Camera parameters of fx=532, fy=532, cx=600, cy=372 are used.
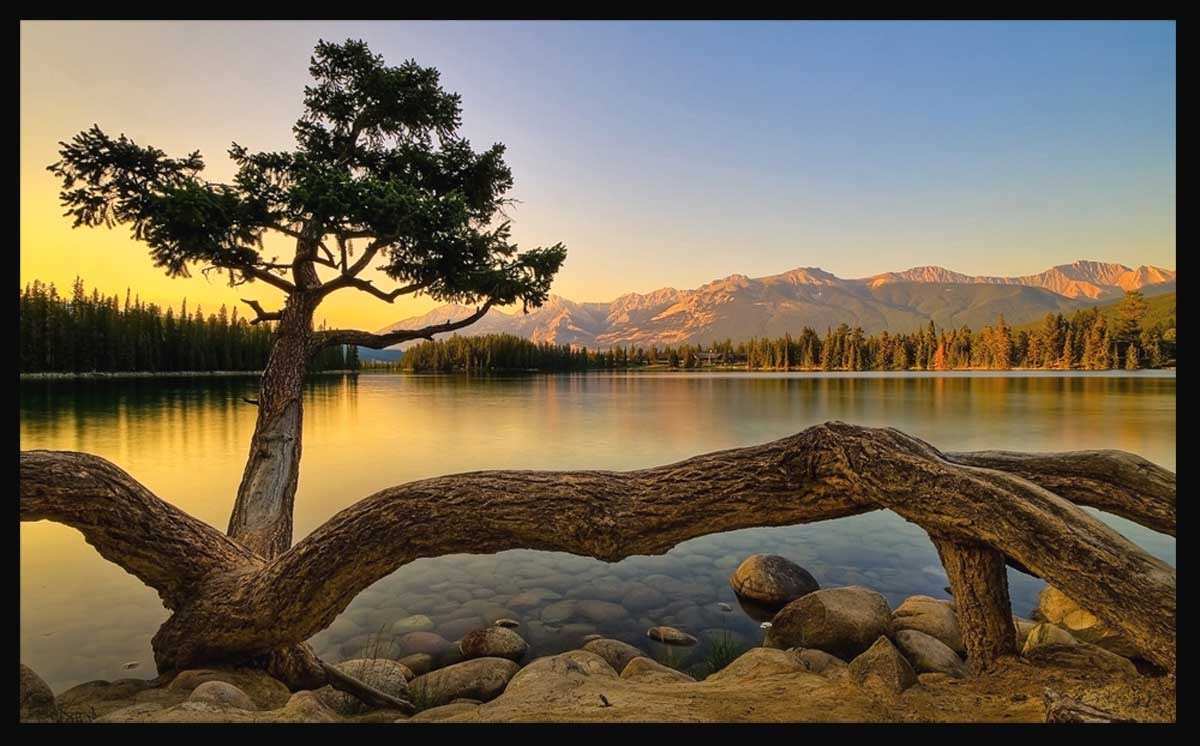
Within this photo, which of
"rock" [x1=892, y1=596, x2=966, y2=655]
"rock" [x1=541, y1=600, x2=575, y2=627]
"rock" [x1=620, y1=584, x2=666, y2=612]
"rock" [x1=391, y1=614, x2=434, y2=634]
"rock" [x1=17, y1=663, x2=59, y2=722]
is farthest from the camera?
"rock" [x1=620, y1=584, x2=666, y2=612]

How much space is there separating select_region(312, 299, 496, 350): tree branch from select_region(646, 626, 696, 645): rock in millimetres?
4491

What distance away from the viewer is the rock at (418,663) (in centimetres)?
548

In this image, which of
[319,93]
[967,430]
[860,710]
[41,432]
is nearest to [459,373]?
[41,432]

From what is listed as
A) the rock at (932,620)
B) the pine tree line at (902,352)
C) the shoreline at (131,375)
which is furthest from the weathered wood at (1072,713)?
the pine tree line at (902,352)

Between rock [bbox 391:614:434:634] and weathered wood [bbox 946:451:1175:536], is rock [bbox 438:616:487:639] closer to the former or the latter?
rock [bbox 391:614:434:634]

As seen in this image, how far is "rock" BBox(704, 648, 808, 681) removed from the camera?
4.32 meters

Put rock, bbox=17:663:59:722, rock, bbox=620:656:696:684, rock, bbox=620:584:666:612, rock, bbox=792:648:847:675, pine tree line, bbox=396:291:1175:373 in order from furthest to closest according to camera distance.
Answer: pine tree line, bbox=396:291:1175:373, rock, bbox=620:584:666:612, rock, bbox=792:648:847:675, rock, bbox=620:656:696:684, rock, bbox=17:663:59:722

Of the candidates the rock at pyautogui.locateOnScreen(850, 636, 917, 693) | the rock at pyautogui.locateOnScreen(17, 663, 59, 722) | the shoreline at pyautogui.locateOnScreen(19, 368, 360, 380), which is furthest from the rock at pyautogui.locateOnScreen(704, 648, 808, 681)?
the shoreline at pyautogui.locateOnScreen(19, 368, 360, 380)

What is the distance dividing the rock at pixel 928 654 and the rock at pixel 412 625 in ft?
16.9

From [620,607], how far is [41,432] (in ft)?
94.9

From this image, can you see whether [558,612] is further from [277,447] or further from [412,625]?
[277,447]

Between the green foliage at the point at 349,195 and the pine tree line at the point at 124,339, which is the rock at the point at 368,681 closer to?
the green foliage at the point at 349,195

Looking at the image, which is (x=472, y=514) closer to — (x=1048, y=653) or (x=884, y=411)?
(x=1048, y=653)

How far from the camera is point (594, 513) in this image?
3.88m
